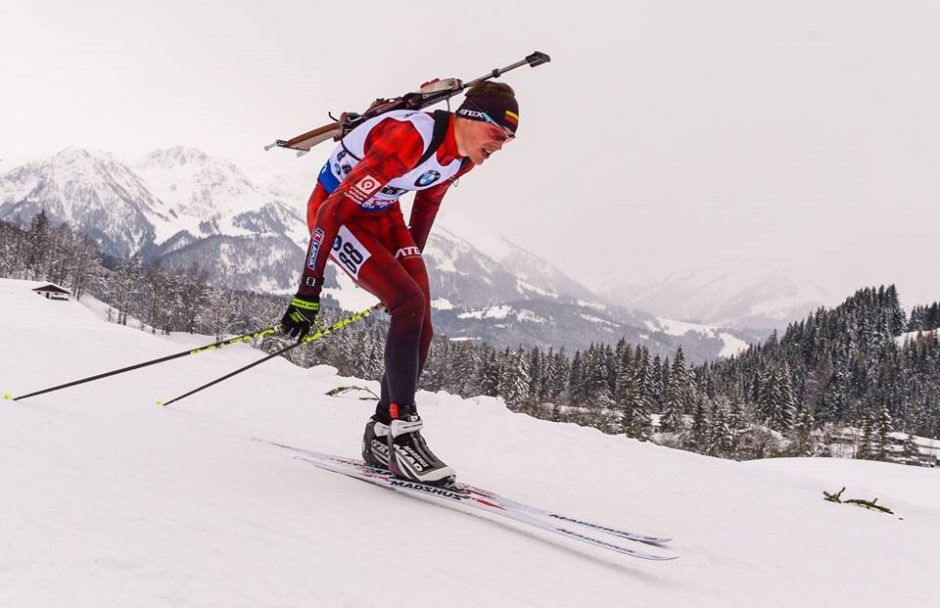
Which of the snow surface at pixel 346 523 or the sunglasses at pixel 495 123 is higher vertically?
the sunglasses at pixel 495 123

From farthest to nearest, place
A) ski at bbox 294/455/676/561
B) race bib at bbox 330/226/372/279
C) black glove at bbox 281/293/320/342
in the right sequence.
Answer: race bib at bbox 330/226/372/279, black glove at bbox 281/293/320/342, ski at bbox 294/455/676/561

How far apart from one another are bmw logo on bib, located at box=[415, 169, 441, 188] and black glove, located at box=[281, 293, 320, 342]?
123cm

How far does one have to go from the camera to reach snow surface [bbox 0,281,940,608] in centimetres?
191

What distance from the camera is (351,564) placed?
2250 mm

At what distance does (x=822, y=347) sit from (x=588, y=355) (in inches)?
2174

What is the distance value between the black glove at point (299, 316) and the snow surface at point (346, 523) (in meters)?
0.90

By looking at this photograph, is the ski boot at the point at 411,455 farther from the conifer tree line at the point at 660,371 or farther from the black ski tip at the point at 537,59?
the conifer tree line at the point at 660,371

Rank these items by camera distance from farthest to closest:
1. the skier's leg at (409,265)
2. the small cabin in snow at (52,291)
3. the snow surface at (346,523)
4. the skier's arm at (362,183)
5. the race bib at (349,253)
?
the small cabin in snow at (52,291), the skier's leg at (409,265), the race bib at (349,253), the skier's arm at (362,183), the snow surface at (346,523)

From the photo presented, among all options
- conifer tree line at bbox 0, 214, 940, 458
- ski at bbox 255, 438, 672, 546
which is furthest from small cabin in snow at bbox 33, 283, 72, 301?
ski at bbox 255, 438, 672, 546

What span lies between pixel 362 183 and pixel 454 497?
2095mm

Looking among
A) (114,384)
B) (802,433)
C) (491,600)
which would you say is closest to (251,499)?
(491,600)

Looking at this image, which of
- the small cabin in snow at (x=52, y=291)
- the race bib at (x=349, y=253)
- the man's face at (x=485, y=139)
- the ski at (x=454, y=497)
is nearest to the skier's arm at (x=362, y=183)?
the race bib at (x=349, y=253)

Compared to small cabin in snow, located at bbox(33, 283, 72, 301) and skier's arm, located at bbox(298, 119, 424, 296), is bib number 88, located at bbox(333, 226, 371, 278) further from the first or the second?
small cabin in snow, located at bbox(33, 283, 72, 301)

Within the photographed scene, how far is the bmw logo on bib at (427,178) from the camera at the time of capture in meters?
4.25
